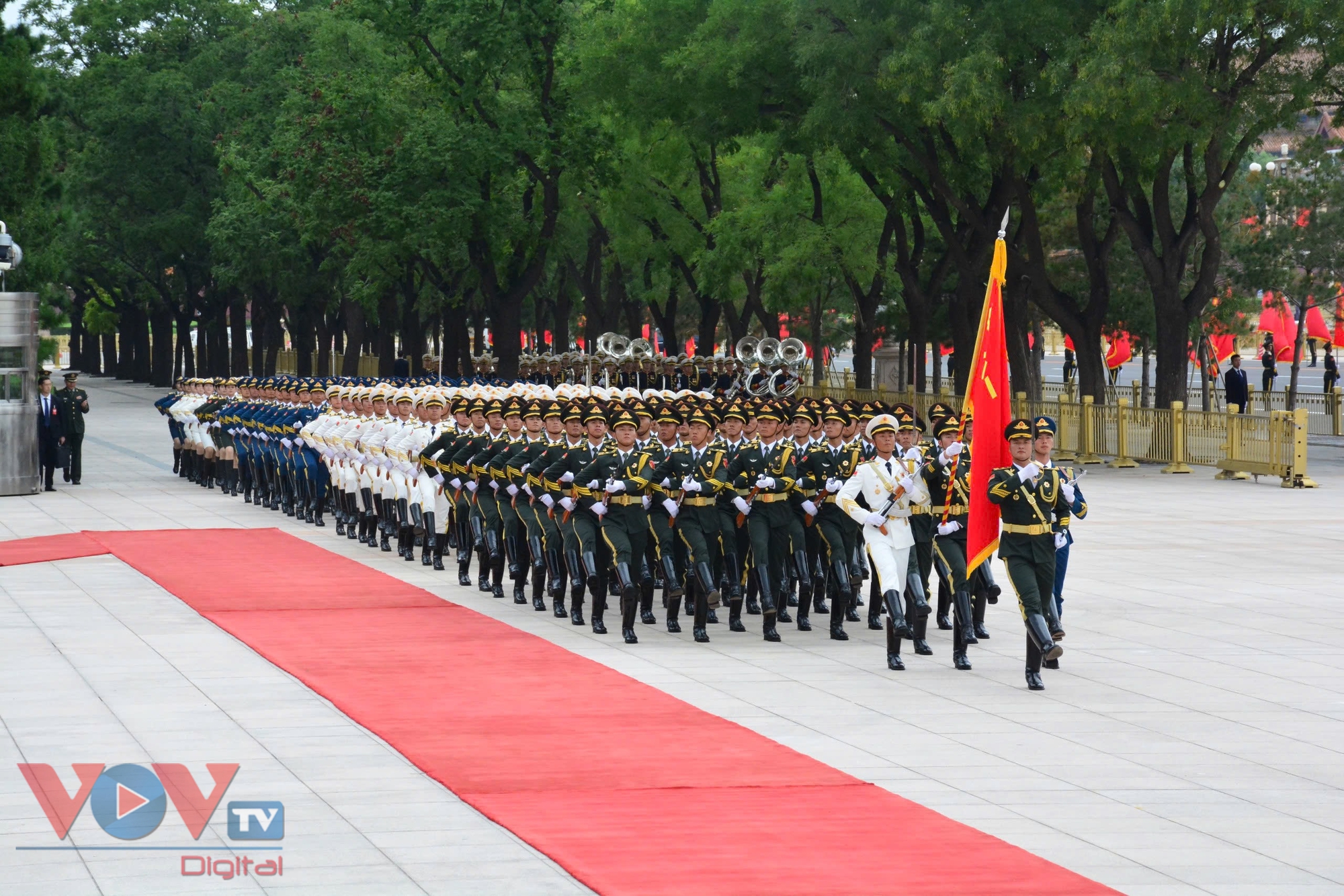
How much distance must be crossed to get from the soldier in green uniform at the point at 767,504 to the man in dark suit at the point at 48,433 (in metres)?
17.1

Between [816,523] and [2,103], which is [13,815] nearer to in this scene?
[816,523]

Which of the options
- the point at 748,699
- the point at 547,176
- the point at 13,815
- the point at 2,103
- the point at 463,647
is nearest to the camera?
the point at 13,815

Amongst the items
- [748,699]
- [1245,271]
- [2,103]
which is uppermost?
[2,103]

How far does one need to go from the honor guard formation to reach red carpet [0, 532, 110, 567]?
3.47 metres

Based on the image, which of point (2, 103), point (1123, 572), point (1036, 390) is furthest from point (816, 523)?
point (1036, 390)

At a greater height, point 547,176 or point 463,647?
point 547,176

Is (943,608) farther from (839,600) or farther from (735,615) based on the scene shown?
(735,615)

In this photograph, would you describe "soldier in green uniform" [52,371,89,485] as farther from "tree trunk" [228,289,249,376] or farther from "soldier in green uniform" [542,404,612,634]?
"tree trunk" [228,289,249,376]

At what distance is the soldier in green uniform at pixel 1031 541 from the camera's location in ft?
38.5

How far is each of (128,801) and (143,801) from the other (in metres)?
0.07

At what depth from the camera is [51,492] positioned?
27.9 meters

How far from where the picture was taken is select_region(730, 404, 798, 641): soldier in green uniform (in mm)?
14023

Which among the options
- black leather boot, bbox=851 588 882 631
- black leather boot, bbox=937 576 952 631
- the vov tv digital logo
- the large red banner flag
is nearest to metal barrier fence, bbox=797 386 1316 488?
black leather boot, bbox=937 576 952 631

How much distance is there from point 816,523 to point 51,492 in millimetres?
16966
